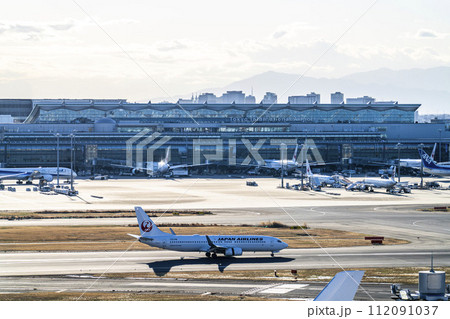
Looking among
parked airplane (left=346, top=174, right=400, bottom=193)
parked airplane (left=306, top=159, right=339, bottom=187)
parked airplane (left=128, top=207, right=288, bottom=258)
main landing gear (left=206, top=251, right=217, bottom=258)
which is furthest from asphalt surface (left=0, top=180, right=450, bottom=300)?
parked airplane (left=306, top=159, right=339, bottom=187)

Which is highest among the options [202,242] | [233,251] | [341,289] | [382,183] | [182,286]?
[341,289]

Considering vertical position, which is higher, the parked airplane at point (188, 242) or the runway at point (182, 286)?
the parked airplane at point (188, 242)

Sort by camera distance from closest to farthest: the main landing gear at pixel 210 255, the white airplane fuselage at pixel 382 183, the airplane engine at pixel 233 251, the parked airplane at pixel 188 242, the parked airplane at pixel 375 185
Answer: the airplane engine at pixel 233 251, the parked airplane at pixel 188 242, the main landing gear at pixel 210 255, the white airplane fuselage at pixel 382 183, the parked airplane at pixel 375 185

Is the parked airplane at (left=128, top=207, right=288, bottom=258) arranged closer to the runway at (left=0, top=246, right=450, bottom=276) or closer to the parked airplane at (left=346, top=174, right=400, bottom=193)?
the runway at (left=0, top=246, right=450, bottom=276)

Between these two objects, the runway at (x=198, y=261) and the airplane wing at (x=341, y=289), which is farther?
the runway at (x=198, y=261)

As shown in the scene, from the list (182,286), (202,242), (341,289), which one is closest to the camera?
(341,289)

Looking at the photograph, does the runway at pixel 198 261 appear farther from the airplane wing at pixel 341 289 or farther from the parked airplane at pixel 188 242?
the airplane wing at pixel 341 289

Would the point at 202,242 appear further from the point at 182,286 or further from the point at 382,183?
the point at 382,183

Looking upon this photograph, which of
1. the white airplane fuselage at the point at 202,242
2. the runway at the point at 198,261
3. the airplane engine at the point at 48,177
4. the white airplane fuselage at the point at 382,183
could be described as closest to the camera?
the runway at the point at 198,261

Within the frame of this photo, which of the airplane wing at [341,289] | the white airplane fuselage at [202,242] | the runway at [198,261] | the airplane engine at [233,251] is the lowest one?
the runway at [198,261]

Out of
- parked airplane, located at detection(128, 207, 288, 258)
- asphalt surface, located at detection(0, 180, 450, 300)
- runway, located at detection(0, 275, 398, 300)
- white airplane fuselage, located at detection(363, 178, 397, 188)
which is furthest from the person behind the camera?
white airplane fuselage, located at detection(363, 178, 397, 188)

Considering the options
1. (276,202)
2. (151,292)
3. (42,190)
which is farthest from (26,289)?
(42,190)

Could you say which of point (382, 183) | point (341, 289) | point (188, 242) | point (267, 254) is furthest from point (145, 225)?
point (382, 183)

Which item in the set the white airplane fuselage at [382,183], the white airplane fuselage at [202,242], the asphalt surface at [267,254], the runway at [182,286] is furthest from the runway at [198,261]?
the white airplane fuselage at [382,183]
